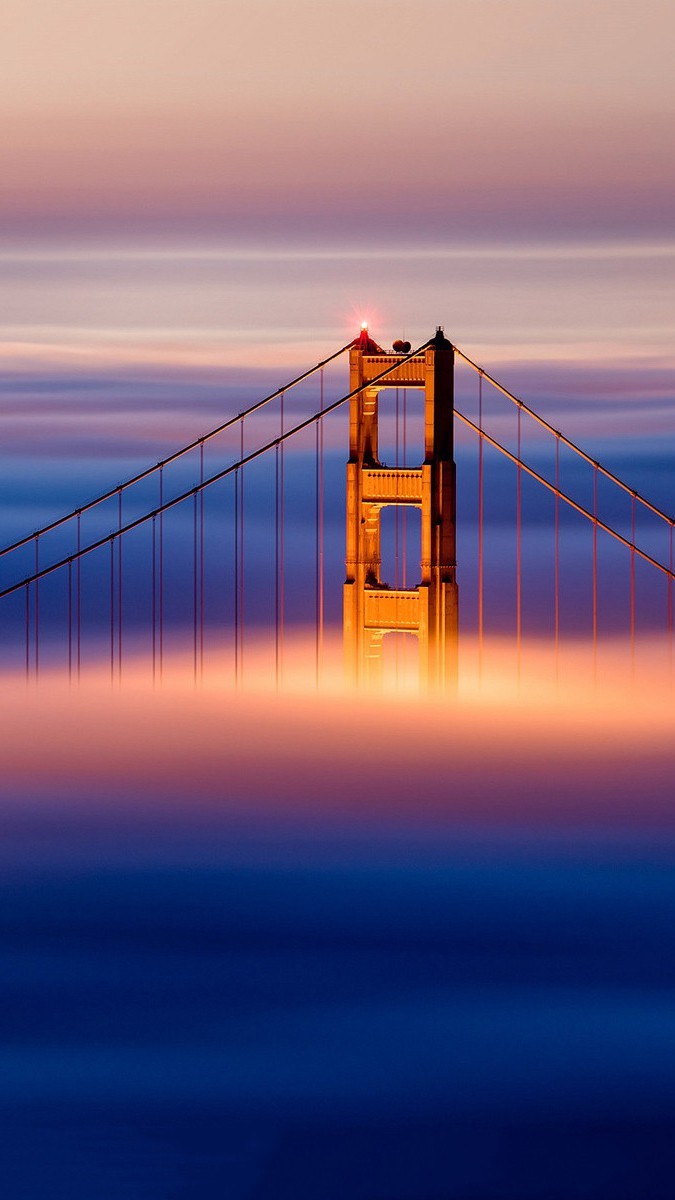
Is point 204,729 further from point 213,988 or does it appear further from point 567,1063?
point 567,1063

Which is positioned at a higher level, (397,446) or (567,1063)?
(397,446)

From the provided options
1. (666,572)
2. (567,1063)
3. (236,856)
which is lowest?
(567,1063)

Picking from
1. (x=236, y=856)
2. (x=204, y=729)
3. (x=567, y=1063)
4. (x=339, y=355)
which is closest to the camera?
(x=567, y=1063)

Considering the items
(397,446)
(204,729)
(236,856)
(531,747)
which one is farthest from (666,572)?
(204,729)

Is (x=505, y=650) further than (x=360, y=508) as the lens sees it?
Yes

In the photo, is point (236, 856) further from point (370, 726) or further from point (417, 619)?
point (417, 619)

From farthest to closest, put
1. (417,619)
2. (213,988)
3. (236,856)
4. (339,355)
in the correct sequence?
(236,856)
(339,355)
(417,619)
(213,988)
